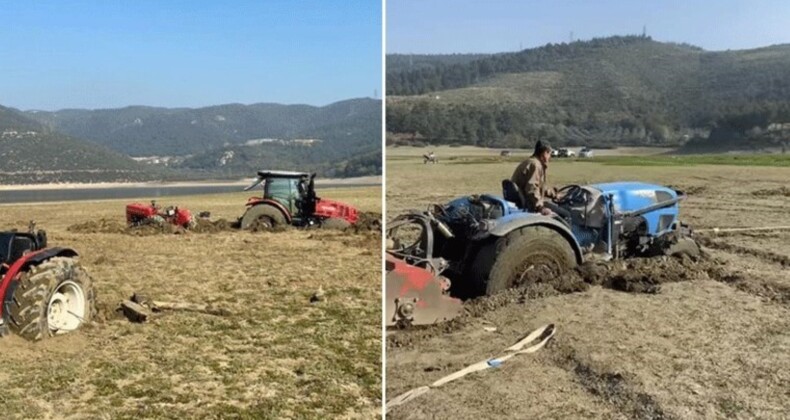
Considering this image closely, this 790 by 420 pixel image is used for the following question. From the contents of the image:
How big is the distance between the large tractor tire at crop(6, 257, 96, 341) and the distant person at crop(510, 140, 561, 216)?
131 inches

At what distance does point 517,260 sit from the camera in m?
4.59

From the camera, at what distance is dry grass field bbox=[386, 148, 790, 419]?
3098mm

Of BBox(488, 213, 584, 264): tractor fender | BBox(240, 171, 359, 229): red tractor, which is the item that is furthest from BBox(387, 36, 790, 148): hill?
BBox(240, 171, 359, 229): red tractor

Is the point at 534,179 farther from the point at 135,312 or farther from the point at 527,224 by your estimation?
the point at 135,312

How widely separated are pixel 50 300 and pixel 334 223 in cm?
767

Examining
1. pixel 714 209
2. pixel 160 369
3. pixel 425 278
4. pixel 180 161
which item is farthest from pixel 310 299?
pixel 180 161

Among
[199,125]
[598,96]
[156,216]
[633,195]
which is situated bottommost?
[156,216]

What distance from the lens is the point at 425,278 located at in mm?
3967

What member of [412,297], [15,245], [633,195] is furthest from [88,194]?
[412,297]

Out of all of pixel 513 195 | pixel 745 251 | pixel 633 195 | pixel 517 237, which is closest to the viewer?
pixel 517 237

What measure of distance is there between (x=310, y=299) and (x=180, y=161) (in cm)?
11706

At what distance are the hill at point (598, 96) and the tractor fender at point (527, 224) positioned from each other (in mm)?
1276

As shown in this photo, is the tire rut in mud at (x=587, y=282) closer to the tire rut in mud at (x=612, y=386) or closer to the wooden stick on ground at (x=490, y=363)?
the wooden stick on ground at (x=490, y=363)

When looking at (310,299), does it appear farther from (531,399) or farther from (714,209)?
(714,209)
